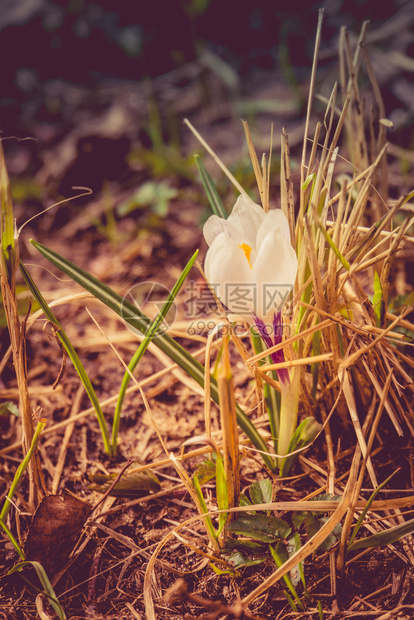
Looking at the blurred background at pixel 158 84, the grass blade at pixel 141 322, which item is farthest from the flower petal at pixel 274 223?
the blurred background at pixel 158 84

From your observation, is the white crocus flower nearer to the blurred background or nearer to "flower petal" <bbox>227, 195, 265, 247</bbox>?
"flower petal" <bbox>227, 195, 265, 247</bbox>

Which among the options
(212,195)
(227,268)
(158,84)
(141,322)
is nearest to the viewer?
(227,268)

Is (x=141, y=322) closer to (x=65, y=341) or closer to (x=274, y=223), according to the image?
(x=65, y=341)

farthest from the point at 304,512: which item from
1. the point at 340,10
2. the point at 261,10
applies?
the point at 261,10

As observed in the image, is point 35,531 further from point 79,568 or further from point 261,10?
point 261,10

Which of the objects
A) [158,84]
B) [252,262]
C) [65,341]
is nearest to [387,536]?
[252,262]

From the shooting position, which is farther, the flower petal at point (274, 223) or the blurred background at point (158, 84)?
the blurred background at point (158, 84)

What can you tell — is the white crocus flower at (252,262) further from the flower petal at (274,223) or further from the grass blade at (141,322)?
the grass blade at (141,322)

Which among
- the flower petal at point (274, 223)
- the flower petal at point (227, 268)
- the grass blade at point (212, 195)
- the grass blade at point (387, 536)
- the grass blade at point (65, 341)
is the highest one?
the grass blade at point (212, 195)
